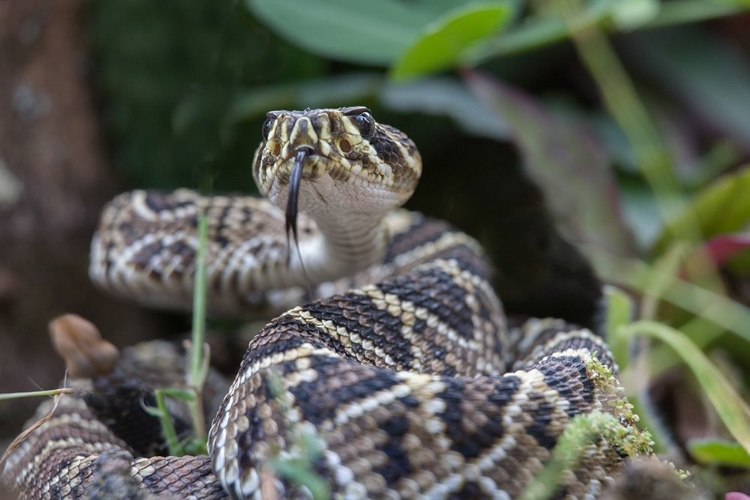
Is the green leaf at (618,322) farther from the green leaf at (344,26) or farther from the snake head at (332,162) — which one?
the green leaf at (344,26)

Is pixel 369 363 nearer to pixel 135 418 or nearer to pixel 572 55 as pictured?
pixel 135 418

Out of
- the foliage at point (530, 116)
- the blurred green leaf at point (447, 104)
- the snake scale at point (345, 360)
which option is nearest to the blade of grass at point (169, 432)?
the snake scale at point (345, 360)

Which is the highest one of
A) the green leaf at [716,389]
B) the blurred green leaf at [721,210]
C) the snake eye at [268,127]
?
the snake eye at [268,127]

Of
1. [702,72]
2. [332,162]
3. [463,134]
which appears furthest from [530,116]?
[702,72]

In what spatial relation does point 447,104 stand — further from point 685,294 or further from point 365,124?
point 365,124

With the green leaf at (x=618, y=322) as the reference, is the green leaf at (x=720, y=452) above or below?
below
